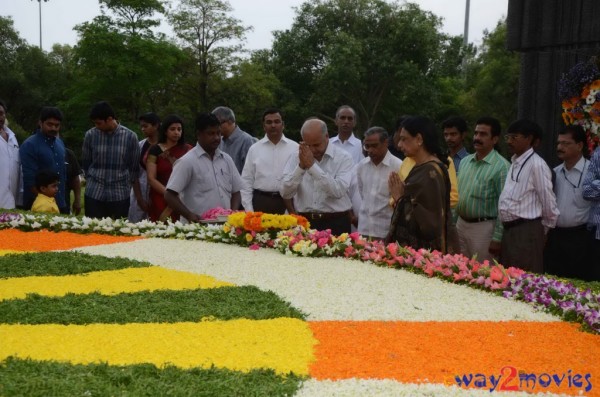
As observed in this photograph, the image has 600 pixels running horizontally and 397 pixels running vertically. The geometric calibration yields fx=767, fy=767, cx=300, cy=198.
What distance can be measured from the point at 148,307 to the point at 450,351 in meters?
2.04

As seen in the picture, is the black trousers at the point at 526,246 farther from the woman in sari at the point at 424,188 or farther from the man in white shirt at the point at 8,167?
the man in white shirt at the point at 8,167

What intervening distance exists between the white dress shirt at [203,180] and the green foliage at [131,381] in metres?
4.36

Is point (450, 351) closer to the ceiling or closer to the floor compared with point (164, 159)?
closer to the floor

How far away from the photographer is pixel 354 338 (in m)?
4.57

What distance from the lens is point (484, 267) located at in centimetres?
621

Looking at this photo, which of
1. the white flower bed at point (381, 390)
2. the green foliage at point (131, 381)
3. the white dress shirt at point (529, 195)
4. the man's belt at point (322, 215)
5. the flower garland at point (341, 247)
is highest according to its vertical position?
the white dress shirt at point (529, 195)

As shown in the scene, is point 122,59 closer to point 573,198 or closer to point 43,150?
point 43,150

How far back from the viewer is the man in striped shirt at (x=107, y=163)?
956 centimetres

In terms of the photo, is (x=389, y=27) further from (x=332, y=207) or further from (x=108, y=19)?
(x=332, y=207)

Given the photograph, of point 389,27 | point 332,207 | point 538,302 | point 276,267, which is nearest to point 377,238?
point 332,207

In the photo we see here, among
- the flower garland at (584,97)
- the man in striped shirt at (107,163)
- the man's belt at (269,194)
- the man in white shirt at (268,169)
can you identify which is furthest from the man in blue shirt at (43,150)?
the flower garland at (584,97)

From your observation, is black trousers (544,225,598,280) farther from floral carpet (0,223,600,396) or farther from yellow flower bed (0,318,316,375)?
yellow flower bed (0,318,316,375)

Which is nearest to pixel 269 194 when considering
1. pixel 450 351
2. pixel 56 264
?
pixel 56 264

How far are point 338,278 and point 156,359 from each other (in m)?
2.50
